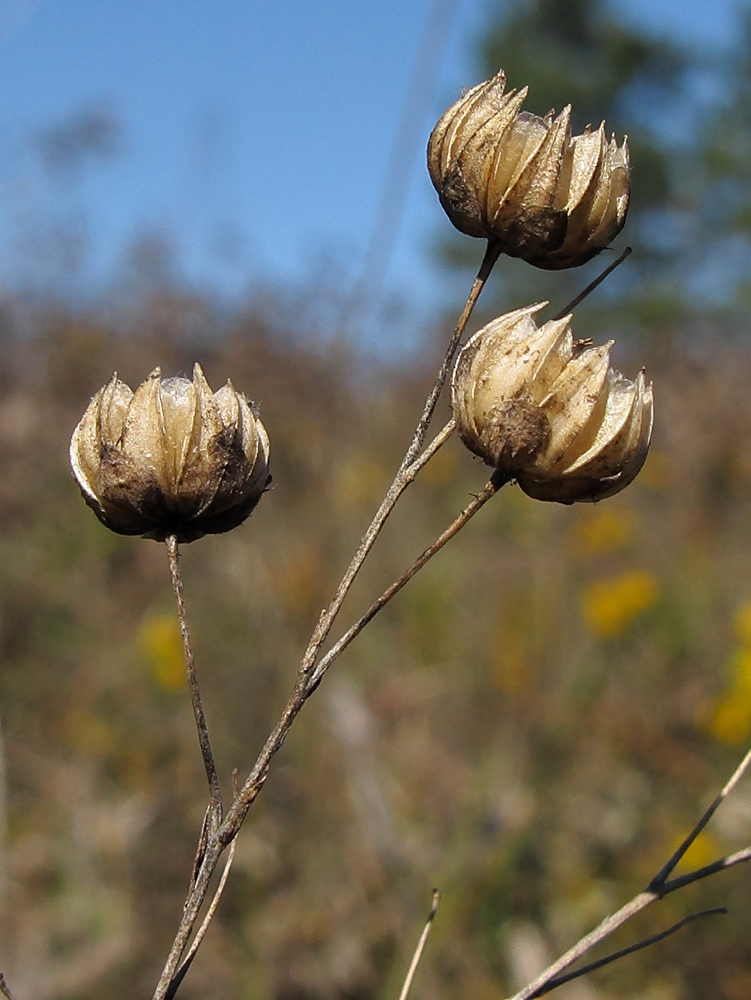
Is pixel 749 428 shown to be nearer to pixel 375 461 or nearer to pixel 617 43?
pixel 375 461

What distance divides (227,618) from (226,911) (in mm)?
1403

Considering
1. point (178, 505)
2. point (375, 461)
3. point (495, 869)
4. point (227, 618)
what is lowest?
point (375, 461)

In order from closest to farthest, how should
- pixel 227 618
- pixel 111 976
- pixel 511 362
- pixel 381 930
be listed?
pixel 511 362 → pixel 111 976 → pixel 381 930 → pixel 227 618

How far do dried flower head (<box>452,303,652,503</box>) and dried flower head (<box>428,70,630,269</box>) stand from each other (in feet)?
0.35

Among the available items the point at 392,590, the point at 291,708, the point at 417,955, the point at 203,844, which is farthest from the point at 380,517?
the point at 417,955

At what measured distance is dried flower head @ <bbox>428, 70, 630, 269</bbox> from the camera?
854 mm

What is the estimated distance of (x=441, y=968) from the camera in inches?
96.5

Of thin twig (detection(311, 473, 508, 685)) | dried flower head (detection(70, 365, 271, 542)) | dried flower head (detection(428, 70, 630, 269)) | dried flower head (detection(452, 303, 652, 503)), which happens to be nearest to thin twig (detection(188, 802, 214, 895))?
thin twig (detection(311, 473, 508, 685))

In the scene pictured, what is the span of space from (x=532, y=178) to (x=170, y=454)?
0.41 meters

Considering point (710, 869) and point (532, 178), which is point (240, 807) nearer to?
point (710, 869)

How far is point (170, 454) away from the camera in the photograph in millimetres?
817

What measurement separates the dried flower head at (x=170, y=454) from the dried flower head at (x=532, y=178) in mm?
294

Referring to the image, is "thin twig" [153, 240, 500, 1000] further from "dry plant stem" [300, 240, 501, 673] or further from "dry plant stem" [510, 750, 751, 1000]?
"dry plant stem" [510, 750, 751, 1000]

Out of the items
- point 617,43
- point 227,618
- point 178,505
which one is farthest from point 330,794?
point 617,43
